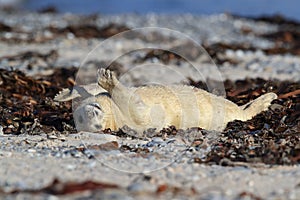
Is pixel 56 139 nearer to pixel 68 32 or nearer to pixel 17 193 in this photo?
pixel 17 193

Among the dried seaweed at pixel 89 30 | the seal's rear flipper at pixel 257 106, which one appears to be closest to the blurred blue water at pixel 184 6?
the dried seaweed at pixel 89 30

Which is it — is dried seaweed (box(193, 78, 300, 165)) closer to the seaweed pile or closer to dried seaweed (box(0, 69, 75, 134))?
the seaweed pile

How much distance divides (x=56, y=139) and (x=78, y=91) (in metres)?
0.58

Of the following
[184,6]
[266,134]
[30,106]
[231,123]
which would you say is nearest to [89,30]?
[30,106]

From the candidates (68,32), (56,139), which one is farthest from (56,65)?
(56,139)

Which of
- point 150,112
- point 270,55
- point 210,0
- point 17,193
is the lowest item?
point 17,193

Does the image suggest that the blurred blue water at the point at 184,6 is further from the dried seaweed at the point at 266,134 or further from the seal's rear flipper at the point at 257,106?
the seal's rear flipper at the point at 257,106

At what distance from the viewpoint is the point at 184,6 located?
2041 centimetres

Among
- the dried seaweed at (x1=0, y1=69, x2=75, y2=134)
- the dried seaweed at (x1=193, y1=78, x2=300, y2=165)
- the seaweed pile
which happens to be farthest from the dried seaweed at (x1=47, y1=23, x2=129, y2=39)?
the dried seaweed at (x1=193, y1=78, x2=300, y2=165)

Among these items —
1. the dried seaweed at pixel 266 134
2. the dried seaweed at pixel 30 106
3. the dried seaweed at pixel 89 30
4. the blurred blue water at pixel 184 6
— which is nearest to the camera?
the dried seaweed at pixel 266 134

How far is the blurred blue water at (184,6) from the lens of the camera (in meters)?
19.0

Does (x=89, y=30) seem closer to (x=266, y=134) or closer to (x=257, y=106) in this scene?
(x=257, y=106)

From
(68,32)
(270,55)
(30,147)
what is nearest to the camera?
(30,147)

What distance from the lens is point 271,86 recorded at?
657 cm
